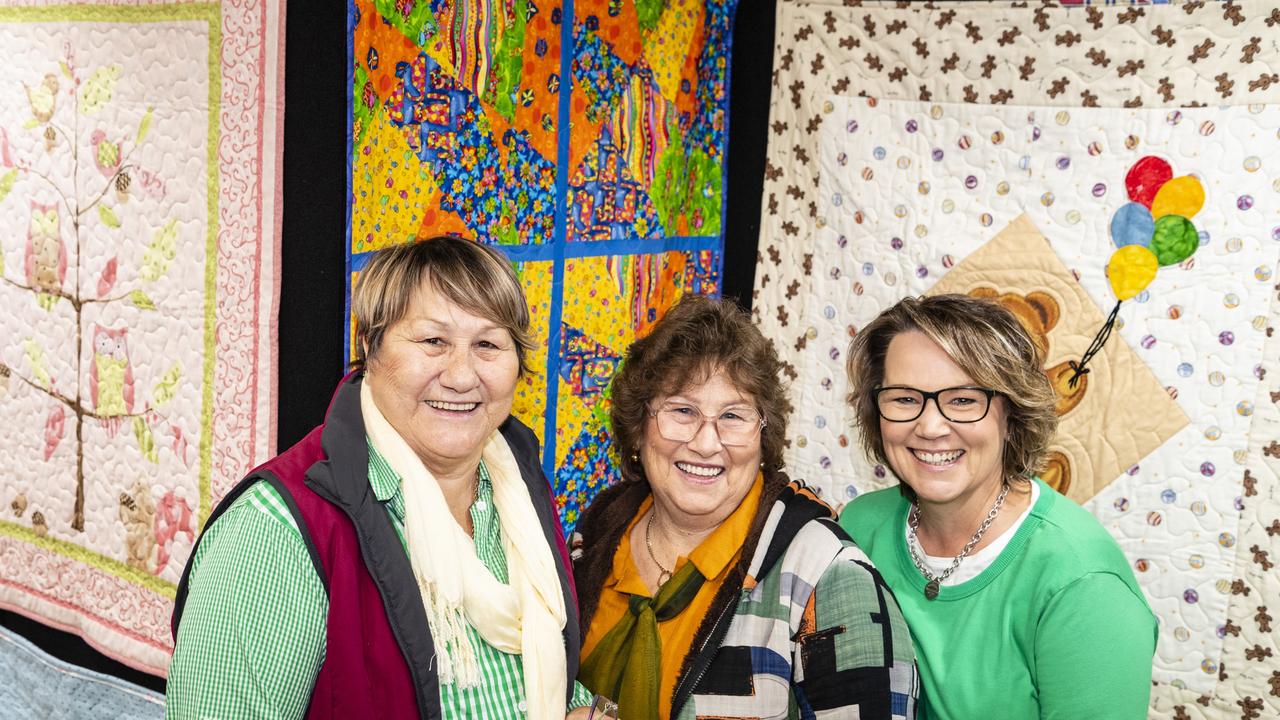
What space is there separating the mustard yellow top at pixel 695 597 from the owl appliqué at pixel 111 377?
1.27 m

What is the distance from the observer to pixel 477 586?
5.10 ft

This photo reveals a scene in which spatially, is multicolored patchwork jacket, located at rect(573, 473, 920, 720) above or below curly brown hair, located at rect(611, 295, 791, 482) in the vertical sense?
below

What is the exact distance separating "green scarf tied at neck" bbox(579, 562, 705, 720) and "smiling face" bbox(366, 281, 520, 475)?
461mm

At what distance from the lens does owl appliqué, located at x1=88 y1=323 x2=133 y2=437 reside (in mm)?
2352

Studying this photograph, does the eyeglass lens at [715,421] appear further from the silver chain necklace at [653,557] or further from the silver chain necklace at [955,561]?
the silver chain necklace at [955,561]

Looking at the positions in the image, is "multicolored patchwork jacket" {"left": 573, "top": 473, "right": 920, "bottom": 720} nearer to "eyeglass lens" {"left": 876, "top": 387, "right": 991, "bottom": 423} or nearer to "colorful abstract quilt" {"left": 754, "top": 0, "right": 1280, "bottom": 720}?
"eyeglass lens" {"left": 876, "top": 387, "right": 991, "bottom": 423}

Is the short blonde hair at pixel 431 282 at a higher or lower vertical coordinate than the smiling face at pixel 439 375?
higher

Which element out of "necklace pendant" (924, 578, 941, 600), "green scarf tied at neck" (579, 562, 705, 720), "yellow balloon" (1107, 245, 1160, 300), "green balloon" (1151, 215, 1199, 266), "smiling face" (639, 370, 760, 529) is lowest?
"green scarf tied at neck" (579, 562, 705, 720)

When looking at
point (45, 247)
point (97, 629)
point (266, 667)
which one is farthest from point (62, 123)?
point (266, 667)

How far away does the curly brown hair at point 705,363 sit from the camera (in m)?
1.84

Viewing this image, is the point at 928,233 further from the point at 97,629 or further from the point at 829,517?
the point at 97,629

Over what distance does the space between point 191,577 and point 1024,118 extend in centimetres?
253

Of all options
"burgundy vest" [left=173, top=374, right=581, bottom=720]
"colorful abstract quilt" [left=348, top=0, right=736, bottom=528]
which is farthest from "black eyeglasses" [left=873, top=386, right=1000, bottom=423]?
"burgundy vest" [left=173, top=374, right=581, bottom=720]

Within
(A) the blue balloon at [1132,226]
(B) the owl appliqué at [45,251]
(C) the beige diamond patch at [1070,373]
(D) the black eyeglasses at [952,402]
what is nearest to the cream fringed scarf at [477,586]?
(D) the black eyeglasses at [952,402]
